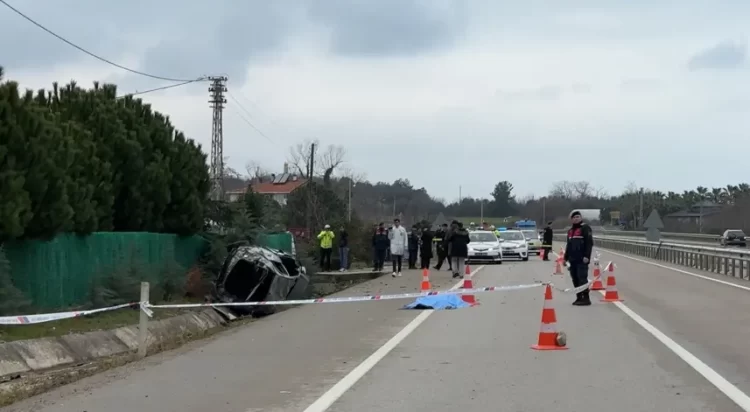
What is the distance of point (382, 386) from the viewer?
9.18 m

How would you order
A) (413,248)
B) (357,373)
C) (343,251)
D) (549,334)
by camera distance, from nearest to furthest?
1. (357,373)
2. (549,334)
3. (413,248)
4. (343,251)

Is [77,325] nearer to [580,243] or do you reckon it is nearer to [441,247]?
[580,243]

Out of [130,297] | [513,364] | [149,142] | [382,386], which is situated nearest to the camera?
[382,386]

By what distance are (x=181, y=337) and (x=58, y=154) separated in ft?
12.0

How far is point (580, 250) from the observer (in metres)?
18.0

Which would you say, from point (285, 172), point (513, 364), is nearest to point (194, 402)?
point (513, 364)

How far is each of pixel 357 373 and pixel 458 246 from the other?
16941 mm

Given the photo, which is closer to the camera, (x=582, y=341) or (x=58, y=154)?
(x=582, y=341)

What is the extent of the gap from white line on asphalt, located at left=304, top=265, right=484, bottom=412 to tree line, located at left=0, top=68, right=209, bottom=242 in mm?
5800

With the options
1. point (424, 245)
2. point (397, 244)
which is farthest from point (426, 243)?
point (397, 244)

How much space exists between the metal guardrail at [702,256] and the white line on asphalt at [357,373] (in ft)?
56.9

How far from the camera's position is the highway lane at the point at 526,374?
8.21 m

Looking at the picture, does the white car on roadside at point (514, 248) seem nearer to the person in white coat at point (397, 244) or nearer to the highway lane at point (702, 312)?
the highway lane at point (702, 312)

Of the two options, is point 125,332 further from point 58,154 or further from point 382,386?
point 382,386
